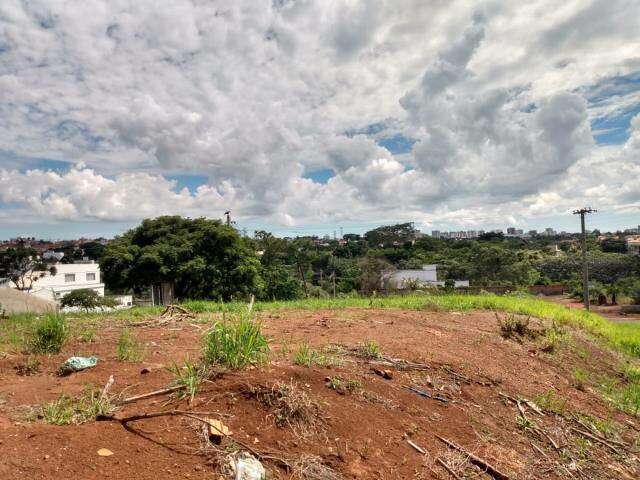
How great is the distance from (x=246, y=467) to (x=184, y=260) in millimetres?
18625

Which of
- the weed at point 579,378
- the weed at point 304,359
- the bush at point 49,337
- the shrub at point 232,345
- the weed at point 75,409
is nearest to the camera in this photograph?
the weed at point 75,409

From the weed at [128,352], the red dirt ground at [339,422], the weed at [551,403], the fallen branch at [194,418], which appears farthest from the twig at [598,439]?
the weed at [128,352]

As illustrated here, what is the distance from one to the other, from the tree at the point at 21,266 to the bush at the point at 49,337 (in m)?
29.5

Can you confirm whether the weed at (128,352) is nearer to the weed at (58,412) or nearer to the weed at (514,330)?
the weed at (58,412)

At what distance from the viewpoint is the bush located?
448 centimetres

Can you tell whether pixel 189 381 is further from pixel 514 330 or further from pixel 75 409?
pixel 514 330

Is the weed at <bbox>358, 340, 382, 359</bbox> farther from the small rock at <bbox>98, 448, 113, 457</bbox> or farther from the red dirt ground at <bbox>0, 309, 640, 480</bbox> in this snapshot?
the small rock at <bbox>98, 448, 113, 457</bbox>

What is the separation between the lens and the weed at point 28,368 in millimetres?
3820

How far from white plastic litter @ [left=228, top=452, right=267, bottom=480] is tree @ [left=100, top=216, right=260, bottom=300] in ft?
56.3

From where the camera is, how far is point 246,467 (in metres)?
2.51

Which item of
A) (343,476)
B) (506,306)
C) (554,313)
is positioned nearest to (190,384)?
(343,476)

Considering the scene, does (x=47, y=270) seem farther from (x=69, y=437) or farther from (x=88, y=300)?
(x=69, y=437)

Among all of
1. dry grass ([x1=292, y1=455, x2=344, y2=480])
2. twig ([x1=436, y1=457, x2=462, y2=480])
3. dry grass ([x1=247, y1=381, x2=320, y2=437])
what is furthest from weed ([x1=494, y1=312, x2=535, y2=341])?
dry grass ([x1=292, y1=455, x2=344, y2=480])

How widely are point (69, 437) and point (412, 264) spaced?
4425cm
